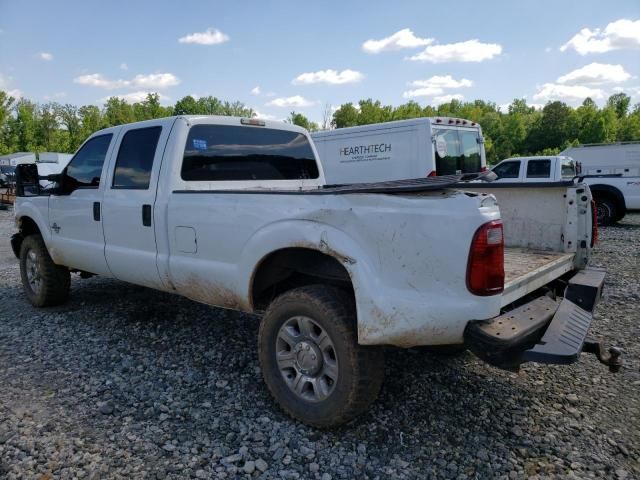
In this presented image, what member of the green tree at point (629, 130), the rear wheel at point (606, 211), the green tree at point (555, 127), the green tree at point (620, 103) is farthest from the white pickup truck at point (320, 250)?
the green tree at point (620, 103)

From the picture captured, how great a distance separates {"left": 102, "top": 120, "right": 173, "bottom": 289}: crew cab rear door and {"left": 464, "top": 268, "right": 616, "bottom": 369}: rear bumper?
257 centimetres

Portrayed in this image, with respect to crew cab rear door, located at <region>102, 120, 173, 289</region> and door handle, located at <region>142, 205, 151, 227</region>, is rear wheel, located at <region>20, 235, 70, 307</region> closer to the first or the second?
crew cab rear door, located at <region>102, 120, 173, 289</region>

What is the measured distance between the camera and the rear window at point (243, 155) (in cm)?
386

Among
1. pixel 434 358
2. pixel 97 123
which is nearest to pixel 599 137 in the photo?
pixel 97 123

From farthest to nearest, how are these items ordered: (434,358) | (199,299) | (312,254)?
(434,358), (199,299), (312,254)

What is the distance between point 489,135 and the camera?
7131 cm

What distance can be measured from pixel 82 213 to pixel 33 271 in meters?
1.45

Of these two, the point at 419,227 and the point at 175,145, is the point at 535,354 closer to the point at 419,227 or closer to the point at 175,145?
the point at 419,227

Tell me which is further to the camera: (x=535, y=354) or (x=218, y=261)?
(x=218, y=261)

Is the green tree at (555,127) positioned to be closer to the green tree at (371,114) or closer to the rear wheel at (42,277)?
the green tree at (371,114)

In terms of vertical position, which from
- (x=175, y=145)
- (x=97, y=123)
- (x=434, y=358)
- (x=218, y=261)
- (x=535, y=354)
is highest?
(x=97, y=123)

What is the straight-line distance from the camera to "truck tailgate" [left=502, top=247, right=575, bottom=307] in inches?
107

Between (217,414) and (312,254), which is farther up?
(312,254)

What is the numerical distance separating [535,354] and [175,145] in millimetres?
2947
